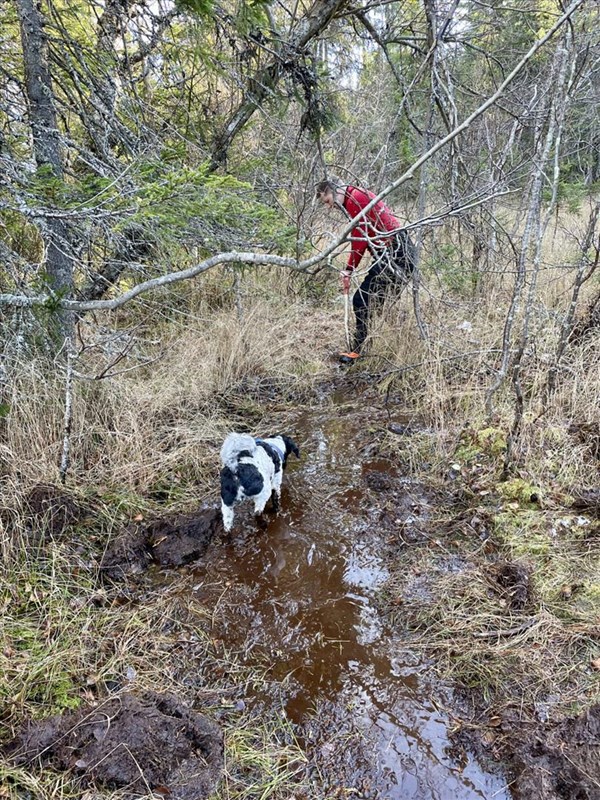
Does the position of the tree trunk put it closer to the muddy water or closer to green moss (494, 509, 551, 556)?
the muddy water

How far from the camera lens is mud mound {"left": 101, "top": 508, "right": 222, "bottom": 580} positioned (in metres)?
3.12

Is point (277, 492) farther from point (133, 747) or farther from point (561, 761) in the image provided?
point (561, 761)

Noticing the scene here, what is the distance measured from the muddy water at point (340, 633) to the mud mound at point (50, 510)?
3.31 feet

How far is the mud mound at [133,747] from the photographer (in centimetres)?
190

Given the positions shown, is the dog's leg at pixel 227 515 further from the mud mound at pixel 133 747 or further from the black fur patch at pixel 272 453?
the mud mound at pixel 133 747

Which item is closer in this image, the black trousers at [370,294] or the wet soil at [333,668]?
the wet soil at [333,668]

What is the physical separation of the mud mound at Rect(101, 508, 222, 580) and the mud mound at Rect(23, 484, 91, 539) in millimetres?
354

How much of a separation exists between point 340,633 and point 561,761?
1.15m

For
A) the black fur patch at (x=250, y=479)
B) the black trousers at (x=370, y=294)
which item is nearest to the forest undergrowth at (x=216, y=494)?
the black trousers at (x=370, y=294)

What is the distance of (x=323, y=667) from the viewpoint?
8.20 ft

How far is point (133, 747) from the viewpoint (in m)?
1.96

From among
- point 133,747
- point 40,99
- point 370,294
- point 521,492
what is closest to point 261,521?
point 133,747

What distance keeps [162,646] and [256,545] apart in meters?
0.98

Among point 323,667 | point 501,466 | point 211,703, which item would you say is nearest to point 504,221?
point 501,466
